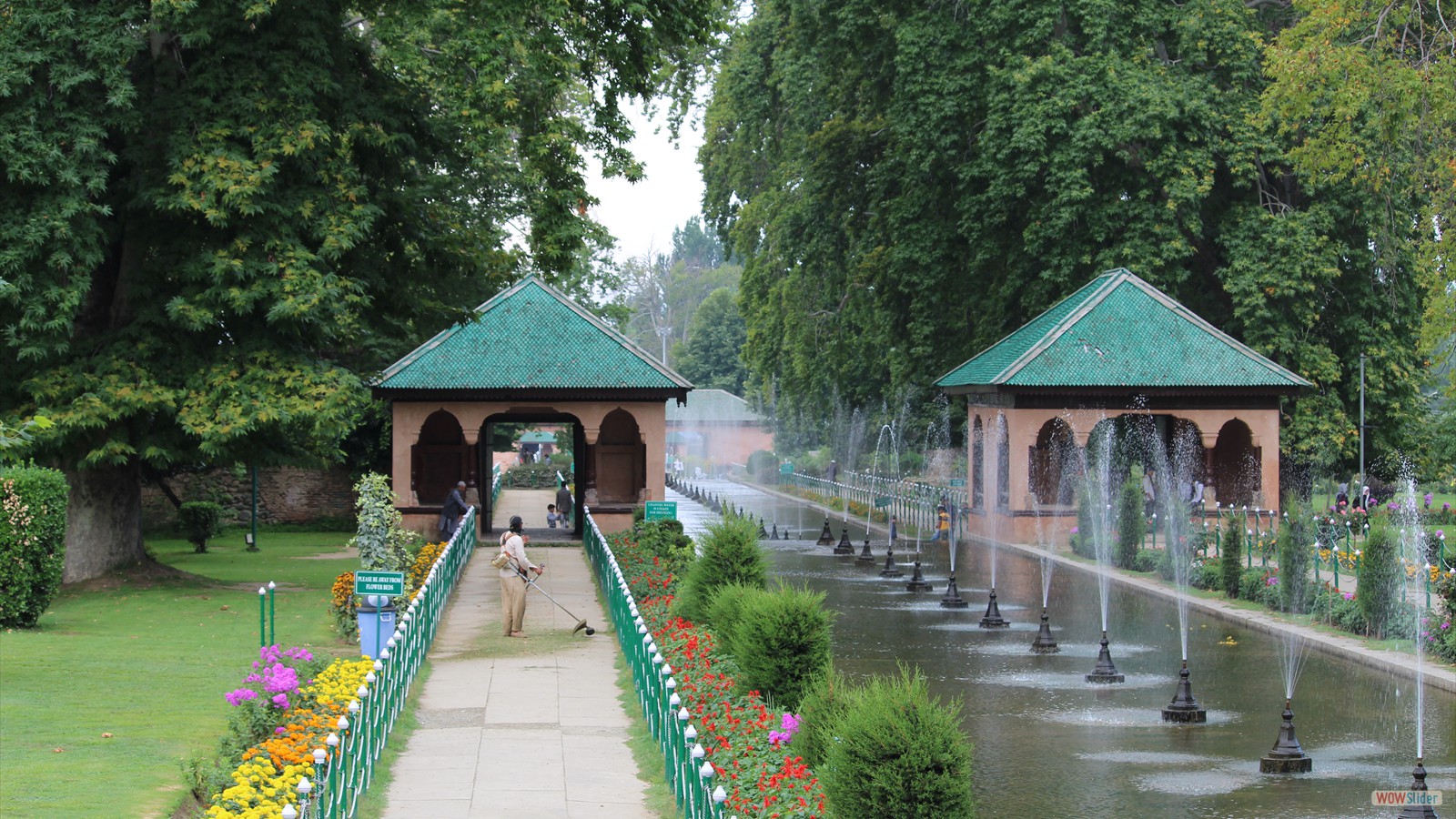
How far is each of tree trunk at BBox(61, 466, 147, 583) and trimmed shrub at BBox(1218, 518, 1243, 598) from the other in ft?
60.2

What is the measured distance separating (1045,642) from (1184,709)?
4803mm

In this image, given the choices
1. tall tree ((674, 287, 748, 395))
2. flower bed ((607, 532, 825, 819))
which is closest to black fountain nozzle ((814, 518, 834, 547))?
flower bed ((607, 532, 825, 819))

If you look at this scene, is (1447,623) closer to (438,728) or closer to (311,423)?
(438,728)

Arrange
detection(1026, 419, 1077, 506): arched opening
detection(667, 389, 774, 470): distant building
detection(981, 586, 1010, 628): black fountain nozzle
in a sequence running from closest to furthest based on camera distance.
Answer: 1. detection(981, 586, 1010, 628): black fountain nozzle
2. detection(1026, 419, 1077, 506): arched opening
3. detection(667, 389, 774, 470): distant building

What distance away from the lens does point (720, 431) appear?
95250mm

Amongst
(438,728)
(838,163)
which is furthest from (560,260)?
(838,163)

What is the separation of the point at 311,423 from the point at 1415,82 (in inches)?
767

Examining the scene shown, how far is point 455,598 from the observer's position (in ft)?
81.7

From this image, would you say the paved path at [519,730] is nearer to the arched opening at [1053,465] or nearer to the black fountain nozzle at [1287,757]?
the black fountain nozzle at [1287,757]

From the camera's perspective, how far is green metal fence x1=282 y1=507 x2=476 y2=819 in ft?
32.2

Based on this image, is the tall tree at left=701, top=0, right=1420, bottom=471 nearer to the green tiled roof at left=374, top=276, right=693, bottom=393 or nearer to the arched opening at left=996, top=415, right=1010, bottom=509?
the arched opening at left=996, top=415, right=1010, bottom=509

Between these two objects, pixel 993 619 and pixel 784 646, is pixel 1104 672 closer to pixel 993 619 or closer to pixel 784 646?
pixel 993 619

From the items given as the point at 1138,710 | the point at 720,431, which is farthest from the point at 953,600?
the point at 720,431

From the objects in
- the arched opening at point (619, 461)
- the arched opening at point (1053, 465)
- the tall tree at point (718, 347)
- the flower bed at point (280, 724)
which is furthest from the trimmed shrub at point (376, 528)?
the tall tree at point (718, 347)
